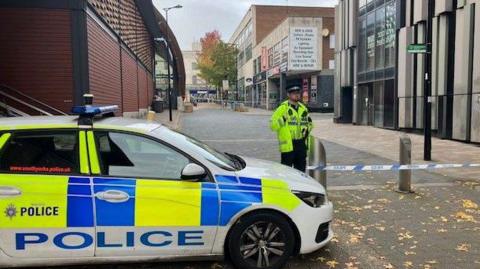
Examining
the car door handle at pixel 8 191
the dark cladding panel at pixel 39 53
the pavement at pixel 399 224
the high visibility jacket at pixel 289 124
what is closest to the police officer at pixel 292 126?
the high visibility jacket at pixel 289 124

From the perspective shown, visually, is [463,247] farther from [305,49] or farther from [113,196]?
[305,49]

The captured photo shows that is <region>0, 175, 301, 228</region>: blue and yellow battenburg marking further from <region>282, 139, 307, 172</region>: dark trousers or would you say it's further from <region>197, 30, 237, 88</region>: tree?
<region>197, 30, 237, 88</region>: tree

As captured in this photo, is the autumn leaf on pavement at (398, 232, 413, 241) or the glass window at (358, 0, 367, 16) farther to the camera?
the glass window at (358, 0, 367, 16)

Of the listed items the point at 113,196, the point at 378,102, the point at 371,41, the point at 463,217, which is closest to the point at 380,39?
the point at 371,41

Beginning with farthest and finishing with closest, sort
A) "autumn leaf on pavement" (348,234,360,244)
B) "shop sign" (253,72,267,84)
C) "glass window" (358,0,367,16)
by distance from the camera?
1. "shop sign" (253,72,267,84)
2. "glass window" (358,0,367,16)
3. "autumn leaf on pavement" (348,234,360,244)

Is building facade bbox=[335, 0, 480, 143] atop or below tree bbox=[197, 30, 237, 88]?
below

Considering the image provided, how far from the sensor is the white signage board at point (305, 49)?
4447 cm

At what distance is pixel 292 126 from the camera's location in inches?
291

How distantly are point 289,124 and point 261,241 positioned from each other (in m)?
3.05

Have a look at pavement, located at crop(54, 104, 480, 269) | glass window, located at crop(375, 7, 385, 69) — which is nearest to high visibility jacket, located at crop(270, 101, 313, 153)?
pavement, located at crop(54, 104, 480, 269)

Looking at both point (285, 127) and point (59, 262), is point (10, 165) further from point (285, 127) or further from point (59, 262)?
point (285, 127)

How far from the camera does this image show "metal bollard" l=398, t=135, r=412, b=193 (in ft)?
25.9

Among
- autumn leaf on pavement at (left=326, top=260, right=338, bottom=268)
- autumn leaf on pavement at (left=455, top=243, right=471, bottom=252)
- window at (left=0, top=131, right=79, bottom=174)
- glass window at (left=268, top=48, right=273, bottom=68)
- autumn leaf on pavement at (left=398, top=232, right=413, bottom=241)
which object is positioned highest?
glass window at (left=268, top=48, right=273, bottom=68)

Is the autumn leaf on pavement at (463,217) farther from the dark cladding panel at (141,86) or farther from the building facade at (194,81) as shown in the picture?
the building facade at (194,81)
